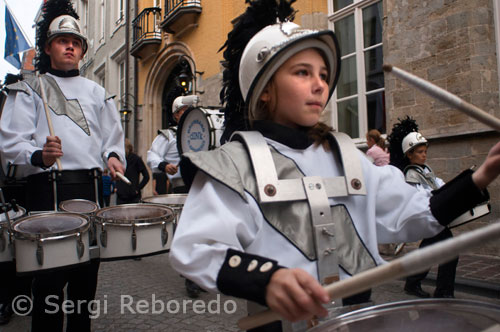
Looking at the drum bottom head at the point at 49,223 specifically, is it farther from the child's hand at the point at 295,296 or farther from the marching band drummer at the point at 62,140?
the child's hand at the point at 295,296

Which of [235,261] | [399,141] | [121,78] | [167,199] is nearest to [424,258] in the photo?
[235,261]

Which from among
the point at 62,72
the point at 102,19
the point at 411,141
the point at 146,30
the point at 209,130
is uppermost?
the point at 102,19

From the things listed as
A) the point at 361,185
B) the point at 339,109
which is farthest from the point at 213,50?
the point at 361,185

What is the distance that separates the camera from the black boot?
3414 mm

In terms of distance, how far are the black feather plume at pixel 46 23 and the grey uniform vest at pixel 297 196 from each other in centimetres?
229

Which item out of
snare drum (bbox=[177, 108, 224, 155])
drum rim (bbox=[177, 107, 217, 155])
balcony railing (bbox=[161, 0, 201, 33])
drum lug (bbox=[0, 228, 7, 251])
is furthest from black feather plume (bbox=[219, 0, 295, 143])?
balcony railing (bbox=[161, 0, 201, 33])

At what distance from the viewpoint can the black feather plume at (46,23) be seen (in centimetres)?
311

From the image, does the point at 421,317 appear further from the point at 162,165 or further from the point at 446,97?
the point at 162,165

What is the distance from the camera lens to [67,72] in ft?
9.50

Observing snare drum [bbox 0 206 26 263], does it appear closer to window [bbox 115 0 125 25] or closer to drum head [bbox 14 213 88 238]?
drum head [bbox 14 213 88 238]

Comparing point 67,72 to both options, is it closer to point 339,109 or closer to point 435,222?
point 435,222

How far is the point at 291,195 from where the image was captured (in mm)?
1366

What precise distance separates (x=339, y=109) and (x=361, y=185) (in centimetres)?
675

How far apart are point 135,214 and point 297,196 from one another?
1.48 meters
